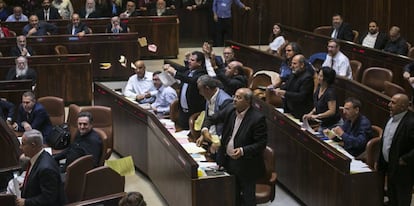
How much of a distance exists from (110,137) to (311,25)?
10.9 metres

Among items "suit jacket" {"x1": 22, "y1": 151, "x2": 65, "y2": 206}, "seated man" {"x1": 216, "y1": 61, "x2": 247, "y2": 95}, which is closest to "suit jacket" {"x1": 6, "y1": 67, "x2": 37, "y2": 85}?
"seated man" {"x1": 216, "y1": 61, "x2": 247, "y2": 95}

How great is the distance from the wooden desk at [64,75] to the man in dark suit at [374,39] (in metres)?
5.17

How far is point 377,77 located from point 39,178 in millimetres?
6382

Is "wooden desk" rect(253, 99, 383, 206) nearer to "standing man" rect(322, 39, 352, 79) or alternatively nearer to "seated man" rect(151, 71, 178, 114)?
"seated man" rect(151, 71, 178, 114)

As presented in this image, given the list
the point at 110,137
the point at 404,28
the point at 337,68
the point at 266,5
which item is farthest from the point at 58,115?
the point at 266,5

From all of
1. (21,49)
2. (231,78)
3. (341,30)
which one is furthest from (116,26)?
(231,78)

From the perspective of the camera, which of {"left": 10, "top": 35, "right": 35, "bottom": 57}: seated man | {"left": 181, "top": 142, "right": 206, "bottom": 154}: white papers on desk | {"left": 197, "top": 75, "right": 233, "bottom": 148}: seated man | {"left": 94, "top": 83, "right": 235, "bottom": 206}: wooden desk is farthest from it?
{"left": 10, "top": 35, "right": 35, "bottom": 57}: seated man

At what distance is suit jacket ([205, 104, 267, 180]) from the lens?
684 cm

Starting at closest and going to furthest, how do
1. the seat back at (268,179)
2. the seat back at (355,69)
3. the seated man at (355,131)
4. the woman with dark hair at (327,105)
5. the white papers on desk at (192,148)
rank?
the seat back at (268,179), the seated man at (355,131), the white papers on desk at (192,148), the woman with dark hair at (327,105), the seat back at (355,69)

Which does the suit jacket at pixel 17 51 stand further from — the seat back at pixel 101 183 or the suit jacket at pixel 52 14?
the seat back at pixel 101 183

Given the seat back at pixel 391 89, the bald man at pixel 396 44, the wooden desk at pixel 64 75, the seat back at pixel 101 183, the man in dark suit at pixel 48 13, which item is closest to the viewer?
the seat back at pixel 101 183

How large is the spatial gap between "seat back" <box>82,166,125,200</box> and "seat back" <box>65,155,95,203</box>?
33 cm

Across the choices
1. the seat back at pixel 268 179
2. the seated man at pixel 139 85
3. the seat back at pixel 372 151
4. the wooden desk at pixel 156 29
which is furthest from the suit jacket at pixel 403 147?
the wooden desk at pixel 156 29

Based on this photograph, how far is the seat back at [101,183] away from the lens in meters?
6.41
